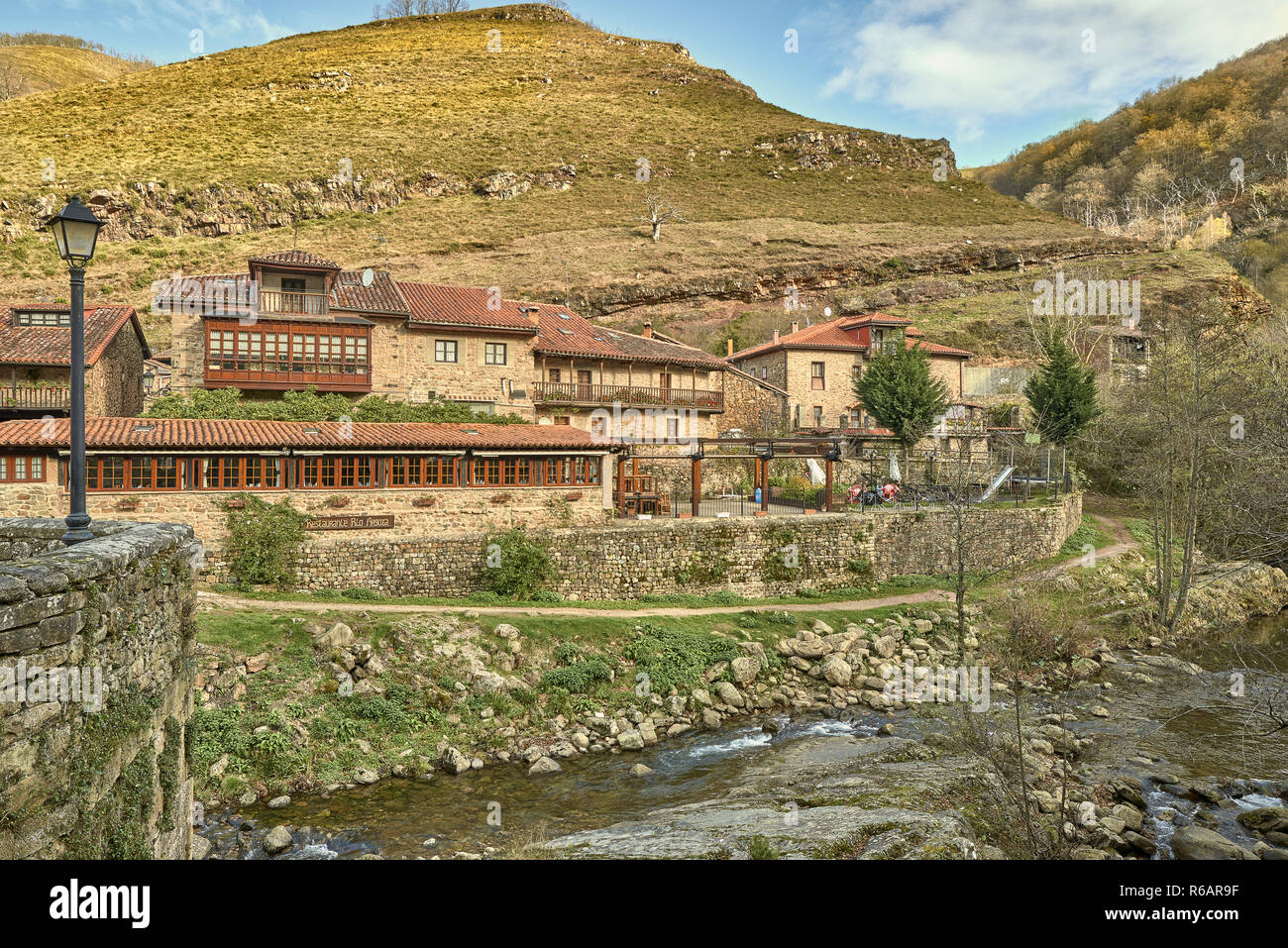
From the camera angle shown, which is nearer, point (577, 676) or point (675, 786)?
point (675, 786)

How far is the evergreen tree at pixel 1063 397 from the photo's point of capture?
3634cm

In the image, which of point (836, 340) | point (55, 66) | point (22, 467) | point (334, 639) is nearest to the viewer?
point (334, 639)

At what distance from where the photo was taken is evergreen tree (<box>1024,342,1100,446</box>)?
1431 inches

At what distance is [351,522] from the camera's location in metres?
23.4

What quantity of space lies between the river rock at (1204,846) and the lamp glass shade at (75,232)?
55.6 feet

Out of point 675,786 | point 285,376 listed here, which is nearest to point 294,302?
point 285,376

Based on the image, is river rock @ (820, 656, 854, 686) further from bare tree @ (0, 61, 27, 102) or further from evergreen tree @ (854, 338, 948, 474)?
bare tree @ (0, 61, 27, 102)

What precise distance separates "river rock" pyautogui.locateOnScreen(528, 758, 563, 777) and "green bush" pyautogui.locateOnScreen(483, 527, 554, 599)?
8.35m

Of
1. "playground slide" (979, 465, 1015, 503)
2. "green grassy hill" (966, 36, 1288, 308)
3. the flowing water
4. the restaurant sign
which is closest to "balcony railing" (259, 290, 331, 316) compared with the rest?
the restaurant sign

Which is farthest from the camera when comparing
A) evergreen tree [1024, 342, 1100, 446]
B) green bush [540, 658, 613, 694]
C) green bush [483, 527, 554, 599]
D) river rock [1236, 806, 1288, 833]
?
evergreen tree [1024, 342, 1100, 446]

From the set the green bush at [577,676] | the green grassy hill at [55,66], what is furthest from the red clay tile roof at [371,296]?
the green grassy hill at [55,66]

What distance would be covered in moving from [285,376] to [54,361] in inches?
346

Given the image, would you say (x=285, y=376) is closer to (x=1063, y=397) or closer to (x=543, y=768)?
(x=543, y=768)

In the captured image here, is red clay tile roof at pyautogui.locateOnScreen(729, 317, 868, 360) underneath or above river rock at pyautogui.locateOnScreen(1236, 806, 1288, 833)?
above
